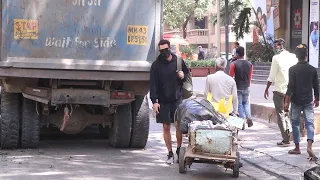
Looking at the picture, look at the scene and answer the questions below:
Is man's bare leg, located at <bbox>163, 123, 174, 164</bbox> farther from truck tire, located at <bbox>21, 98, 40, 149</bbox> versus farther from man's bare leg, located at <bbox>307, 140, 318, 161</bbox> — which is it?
truck tire, located at <bbox>21, 98, 40, 149</bbox>

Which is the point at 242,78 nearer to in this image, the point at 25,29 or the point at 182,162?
the point at 182,162

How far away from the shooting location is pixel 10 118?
964 centimetres

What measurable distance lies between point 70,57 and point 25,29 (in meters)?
0.78

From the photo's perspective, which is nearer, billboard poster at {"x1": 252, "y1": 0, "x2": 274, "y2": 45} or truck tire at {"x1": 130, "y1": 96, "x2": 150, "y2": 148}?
truck tire at {"x1": 130, "y1": 96, "x2": 150, "y2": 148}

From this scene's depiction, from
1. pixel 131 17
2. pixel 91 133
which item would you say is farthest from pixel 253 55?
pixel 131 17

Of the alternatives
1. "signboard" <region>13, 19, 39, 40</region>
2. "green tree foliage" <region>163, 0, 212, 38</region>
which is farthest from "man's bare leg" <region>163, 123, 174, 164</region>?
"green tree foliage" <region>163, 0, 212, 38</region>

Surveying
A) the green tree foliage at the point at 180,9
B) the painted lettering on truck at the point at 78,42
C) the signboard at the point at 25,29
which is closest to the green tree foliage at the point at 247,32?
the green tree foliage at the point at 180,9

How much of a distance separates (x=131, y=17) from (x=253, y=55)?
19.3 meters

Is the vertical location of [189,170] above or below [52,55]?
below

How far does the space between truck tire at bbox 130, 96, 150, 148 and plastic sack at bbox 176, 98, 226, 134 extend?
1.87 meters

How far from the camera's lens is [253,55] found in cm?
2806

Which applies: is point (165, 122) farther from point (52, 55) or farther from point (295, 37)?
point (295, 37)

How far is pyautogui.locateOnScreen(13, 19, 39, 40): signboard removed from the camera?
902 cm

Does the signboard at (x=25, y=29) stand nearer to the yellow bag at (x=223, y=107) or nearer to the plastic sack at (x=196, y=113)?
the plastic sack at (x=196, y=113)
